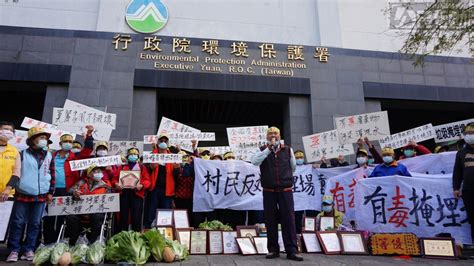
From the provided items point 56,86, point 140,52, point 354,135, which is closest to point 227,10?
point 140,52

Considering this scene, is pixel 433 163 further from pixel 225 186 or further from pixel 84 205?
pixel 84 205

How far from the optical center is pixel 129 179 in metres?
5.92

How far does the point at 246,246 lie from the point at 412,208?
2.90m

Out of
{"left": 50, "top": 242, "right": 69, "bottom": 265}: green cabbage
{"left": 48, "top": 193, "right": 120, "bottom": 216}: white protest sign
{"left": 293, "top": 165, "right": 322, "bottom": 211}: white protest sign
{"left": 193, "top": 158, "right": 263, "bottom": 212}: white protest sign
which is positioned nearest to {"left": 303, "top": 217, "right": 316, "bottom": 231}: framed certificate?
{"left": 293, "top": 165, "right": 322, "bottom": 211}: white protest sign

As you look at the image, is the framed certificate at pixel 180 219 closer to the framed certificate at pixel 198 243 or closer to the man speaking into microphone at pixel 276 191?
the framed certificate at pixel 198 243

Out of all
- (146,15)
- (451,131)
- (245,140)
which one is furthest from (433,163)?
(146,15)

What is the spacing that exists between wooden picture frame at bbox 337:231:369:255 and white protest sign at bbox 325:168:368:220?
1441 mm

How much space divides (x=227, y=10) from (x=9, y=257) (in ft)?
35.5

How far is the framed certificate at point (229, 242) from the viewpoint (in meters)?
5.17

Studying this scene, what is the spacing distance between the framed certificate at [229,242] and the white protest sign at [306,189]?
2323mm

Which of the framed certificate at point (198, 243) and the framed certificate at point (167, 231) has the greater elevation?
the framed certificate at point (167, 231)

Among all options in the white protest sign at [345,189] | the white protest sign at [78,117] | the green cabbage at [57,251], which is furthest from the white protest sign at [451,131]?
the green cabbage at [57,251]

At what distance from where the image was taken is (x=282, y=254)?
16.6 feet

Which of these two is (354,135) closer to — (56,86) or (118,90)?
(118,90)
